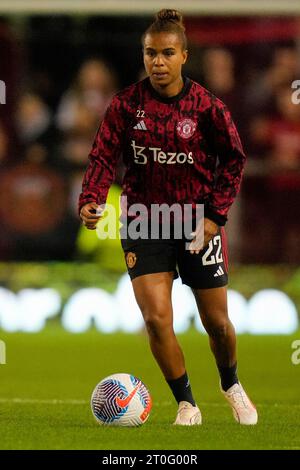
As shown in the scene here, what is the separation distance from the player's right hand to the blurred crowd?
743 cm

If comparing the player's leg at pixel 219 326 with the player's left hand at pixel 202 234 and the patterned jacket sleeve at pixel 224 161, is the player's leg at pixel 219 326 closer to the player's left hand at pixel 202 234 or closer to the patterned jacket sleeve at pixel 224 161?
the player's left hand at pixel 202 234

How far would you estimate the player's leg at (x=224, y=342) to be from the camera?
829 centimetres

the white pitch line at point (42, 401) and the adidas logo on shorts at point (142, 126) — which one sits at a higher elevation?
the adidas logo on shorts at point (142, 126)

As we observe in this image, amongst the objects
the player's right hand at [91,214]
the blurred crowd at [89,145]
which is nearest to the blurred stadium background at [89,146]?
the blurred crowd at [89,145]

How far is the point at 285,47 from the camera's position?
16.3 m

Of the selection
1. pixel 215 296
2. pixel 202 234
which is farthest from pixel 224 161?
pixel 215 296

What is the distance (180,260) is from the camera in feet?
27.3

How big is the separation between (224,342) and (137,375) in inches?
120

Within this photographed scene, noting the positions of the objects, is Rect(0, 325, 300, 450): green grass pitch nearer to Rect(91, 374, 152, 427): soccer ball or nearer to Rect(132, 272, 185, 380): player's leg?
Rect(91, 374, 152, 427): soccer ball

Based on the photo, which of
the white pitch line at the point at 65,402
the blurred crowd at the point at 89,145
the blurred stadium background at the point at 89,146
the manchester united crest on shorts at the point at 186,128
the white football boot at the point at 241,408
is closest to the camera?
the manchester united crest on shorts at the point at 186,128

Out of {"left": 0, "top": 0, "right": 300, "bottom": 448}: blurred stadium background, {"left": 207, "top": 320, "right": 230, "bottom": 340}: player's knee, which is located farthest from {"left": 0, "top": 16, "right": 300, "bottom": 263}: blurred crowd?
{"left": 207, "top": 320, "right": 230, "bottom": 340}: player's knee

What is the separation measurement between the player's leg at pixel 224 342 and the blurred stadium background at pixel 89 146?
19.5 ft

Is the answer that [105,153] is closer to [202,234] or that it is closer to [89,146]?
[202,234]

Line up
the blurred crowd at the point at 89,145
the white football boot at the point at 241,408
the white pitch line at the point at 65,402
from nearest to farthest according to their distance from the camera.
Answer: the white football boot at the point at 241,408 → the white pitch line at the point at 65,402 → the blurred crowd at the point at 89,145
